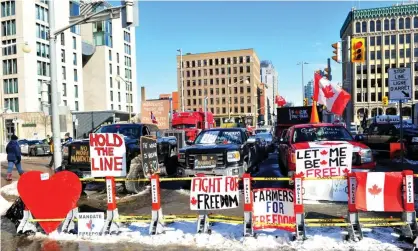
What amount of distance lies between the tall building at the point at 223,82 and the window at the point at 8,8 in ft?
235

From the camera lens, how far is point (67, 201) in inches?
288

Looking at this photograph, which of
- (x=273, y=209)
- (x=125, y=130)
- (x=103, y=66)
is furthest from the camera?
(x=103, y=66)

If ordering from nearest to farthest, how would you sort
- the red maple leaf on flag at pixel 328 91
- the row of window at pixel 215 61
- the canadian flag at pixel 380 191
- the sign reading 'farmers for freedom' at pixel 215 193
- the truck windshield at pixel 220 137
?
1. the canadian flag at pixel 380 191
2. the sign reading 'farmers for freedom' at pixel 215 193
3. the truck windshield at pixel 220 137
4. the red maple leaf on flag at pixel 328 91
5. the row of window at pixel 215 61

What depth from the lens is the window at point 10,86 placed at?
58594 mm

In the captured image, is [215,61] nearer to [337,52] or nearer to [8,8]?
[8,8]

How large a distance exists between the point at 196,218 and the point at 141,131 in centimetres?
561

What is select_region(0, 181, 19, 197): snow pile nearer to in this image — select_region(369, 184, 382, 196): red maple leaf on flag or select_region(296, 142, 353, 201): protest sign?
select_region(296, 142, 353, 201): protest sign

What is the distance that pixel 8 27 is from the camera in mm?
57781

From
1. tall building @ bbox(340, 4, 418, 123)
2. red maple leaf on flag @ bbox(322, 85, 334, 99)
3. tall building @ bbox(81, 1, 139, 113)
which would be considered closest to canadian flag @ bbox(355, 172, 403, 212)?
red maple leaf on flag @ bbox(322, 85, 334, 99)

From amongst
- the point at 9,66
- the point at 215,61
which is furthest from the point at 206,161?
the point at 215,61

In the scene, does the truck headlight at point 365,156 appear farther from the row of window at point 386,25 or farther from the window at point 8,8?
the row of window at point 386,25

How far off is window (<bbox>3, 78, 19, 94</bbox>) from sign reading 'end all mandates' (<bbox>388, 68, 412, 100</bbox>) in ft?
190

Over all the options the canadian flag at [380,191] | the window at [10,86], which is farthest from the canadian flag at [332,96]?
the window at [10,86]

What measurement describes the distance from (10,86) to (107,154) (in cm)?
5886
